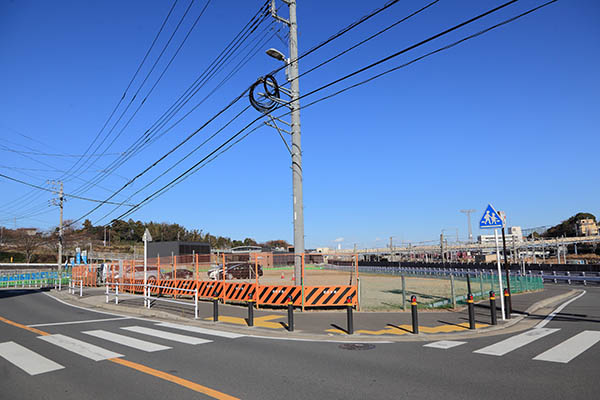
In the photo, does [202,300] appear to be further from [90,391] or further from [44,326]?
[90,391]

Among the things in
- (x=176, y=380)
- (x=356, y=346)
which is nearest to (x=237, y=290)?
(x=356, y=346)

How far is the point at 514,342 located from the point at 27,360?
10.5 metres

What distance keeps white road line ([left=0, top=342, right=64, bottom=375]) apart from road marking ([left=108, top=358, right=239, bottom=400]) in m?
1.10

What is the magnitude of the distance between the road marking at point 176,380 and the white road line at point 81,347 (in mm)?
474

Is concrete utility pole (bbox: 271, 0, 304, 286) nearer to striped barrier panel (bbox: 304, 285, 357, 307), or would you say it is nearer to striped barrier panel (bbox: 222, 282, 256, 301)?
striped barrier panel (bbox: 304, 285, 357, 307)

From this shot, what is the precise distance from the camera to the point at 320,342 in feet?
29.0

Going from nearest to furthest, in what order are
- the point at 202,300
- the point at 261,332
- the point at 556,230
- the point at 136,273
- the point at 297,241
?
the point at 261,332
the point at 297,241
the point at 202,300
the point at 136,273
the point at 556,230

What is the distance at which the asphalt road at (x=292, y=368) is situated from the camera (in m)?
5.29

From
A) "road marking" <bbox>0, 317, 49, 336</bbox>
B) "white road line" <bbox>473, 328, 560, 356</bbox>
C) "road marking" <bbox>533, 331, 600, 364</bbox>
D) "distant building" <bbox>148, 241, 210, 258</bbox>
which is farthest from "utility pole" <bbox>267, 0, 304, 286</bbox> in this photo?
"distant building" <bbox>148, 241, 210, 258</bbox>

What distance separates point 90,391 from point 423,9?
10175 mm

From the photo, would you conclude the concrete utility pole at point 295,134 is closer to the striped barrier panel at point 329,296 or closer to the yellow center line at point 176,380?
the striped barrier panel at point 329,296

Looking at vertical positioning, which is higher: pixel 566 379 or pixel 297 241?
pixel 297 241

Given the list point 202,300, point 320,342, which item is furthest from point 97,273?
point 320,342

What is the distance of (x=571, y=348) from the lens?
25.2ft
